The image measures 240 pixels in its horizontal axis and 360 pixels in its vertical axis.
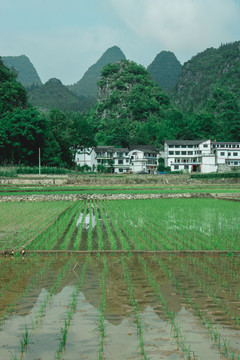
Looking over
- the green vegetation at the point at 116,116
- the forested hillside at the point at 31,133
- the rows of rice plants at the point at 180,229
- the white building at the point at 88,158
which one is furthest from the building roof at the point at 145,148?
the rows of rice plants at the point at 180,229

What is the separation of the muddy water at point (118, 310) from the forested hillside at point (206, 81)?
131486mm

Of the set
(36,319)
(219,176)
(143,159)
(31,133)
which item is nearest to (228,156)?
(143,159)

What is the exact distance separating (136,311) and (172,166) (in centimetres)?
7441

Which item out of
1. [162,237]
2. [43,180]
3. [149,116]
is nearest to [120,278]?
[162,237]

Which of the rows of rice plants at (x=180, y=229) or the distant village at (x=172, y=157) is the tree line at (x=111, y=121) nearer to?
the distant village at (x=172, y=157)

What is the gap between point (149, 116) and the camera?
120m

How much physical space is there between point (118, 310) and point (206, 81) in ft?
571

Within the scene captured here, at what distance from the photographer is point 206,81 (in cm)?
16775

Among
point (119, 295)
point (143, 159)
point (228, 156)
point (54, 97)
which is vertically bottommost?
point (119, 295)

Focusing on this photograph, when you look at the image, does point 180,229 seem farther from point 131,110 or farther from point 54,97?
point 54,97

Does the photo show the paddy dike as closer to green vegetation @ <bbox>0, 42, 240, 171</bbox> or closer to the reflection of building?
green vegetation @ <bbox>0, 42, 240, 171</bbox>

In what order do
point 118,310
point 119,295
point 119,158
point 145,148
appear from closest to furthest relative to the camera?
point 118,310
point 119,295
point 119,158
point 145,148

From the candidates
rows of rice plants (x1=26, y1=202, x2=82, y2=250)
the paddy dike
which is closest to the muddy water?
rows of rice plants (x1=26, y1=202, x2=82, y2=250)

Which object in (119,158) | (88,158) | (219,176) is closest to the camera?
(219,176)
